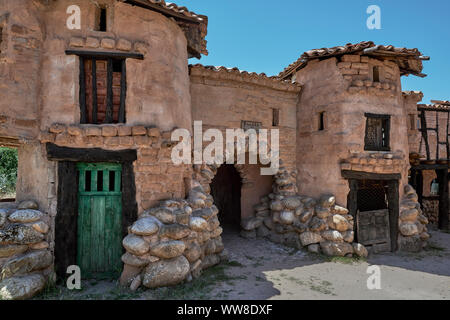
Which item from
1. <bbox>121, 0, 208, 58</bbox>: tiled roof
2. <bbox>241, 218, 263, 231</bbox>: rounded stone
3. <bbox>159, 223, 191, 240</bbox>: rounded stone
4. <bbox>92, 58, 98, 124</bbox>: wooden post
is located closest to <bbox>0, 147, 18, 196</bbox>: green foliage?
<bbox>92, 58, 98, 124</bbox>: wooden post

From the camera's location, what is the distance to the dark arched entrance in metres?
10.0

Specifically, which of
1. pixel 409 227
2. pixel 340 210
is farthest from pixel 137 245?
pixel 409 227

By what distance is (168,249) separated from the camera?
4.75m

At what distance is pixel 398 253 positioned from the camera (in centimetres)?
779

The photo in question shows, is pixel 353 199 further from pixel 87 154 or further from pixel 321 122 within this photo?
pixel 87 154

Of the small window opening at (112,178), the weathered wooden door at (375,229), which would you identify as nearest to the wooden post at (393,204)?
the weathered wooden door at (375,229)

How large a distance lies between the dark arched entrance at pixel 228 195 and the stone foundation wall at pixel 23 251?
6283mm

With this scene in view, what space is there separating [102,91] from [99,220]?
109 inches

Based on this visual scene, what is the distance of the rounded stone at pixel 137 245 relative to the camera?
4645mm

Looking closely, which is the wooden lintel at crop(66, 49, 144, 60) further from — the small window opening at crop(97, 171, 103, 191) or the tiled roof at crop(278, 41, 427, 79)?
the tiled roof at crop(278, 41, 427, 79)

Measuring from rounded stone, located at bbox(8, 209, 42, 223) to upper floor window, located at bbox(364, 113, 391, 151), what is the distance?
8.63 m

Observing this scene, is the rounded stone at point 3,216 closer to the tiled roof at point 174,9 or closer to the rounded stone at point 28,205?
the rounded stone at point 28,205

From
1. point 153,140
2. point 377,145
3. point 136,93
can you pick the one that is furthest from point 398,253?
point 136,93
